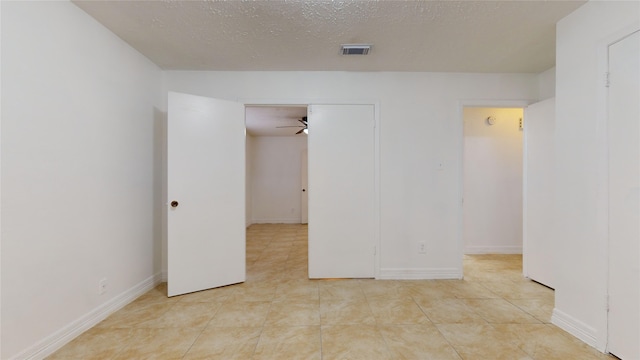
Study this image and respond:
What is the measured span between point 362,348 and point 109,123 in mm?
2597

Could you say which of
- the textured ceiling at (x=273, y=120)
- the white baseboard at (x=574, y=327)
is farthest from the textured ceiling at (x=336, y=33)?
the white baseboard at (x=574, y=327)

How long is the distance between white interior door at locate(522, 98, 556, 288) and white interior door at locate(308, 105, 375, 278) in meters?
1.70

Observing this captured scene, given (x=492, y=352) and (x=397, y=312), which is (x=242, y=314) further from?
(x=492, y=352)

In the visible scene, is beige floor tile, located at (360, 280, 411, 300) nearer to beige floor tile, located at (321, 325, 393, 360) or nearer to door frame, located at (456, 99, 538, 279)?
beige floor tile, located at (321, 325, 393, 360)

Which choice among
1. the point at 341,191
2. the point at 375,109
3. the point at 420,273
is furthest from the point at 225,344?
the point at 375,109

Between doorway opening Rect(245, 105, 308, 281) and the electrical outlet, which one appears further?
doorway opening Rect(245, 105, 308, 281)

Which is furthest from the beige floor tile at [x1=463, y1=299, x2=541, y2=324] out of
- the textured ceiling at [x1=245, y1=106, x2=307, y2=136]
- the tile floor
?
the textured ceiling at [x1=245, y1=106, x2=307, y2=136]

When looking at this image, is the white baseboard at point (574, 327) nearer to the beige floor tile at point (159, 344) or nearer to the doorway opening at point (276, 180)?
the beige floor tile at point (159, 344)

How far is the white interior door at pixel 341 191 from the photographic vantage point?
301 centimetres

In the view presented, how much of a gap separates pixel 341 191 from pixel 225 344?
1.80 meters

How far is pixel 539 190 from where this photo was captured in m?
2.81

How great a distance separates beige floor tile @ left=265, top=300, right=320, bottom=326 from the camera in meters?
2.08

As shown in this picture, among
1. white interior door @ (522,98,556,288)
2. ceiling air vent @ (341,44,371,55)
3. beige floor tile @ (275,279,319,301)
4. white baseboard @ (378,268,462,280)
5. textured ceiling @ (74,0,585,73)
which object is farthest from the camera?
white baseboard @ (378,268,462,280)

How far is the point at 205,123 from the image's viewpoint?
8.84 ft
